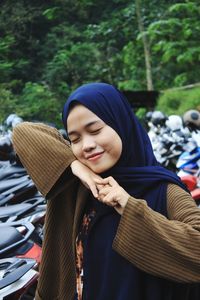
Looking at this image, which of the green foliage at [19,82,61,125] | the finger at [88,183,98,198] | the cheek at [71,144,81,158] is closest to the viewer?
the finger at [88,183,98,198]

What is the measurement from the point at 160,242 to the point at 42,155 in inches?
18.5

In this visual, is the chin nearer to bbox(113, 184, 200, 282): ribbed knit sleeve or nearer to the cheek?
the cheek

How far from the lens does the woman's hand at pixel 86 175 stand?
1207 millimetres

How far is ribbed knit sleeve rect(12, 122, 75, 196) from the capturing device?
1.38 m

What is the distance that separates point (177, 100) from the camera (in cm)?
1045

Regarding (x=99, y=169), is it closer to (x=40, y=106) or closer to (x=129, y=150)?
(x=129, y=150)

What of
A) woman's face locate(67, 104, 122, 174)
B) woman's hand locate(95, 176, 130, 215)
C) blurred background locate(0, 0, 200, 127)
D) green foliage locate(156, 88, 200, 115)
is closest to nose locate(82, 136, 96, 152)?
woman's face locate(67, 104, 122, 174)

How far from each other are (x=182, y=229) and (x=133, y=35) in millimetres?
14430

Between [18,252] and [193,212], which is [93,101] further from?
[18,252]

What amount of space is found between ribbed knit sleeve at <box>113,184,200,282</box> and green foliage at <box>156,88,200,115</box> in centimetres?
878

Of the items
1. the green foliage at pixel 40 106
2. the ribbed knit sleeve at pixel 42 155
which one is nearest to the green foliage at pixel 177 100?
the green foliage at pixel 40 106

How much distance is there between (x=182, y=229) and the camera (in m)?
1.09

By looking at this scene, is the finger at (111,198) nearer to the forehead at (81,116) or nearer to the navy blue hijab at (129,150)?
the navy blue hijab at (129,150)

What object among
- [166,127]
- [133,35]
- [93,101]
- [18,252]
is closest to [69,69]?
[133,35]
